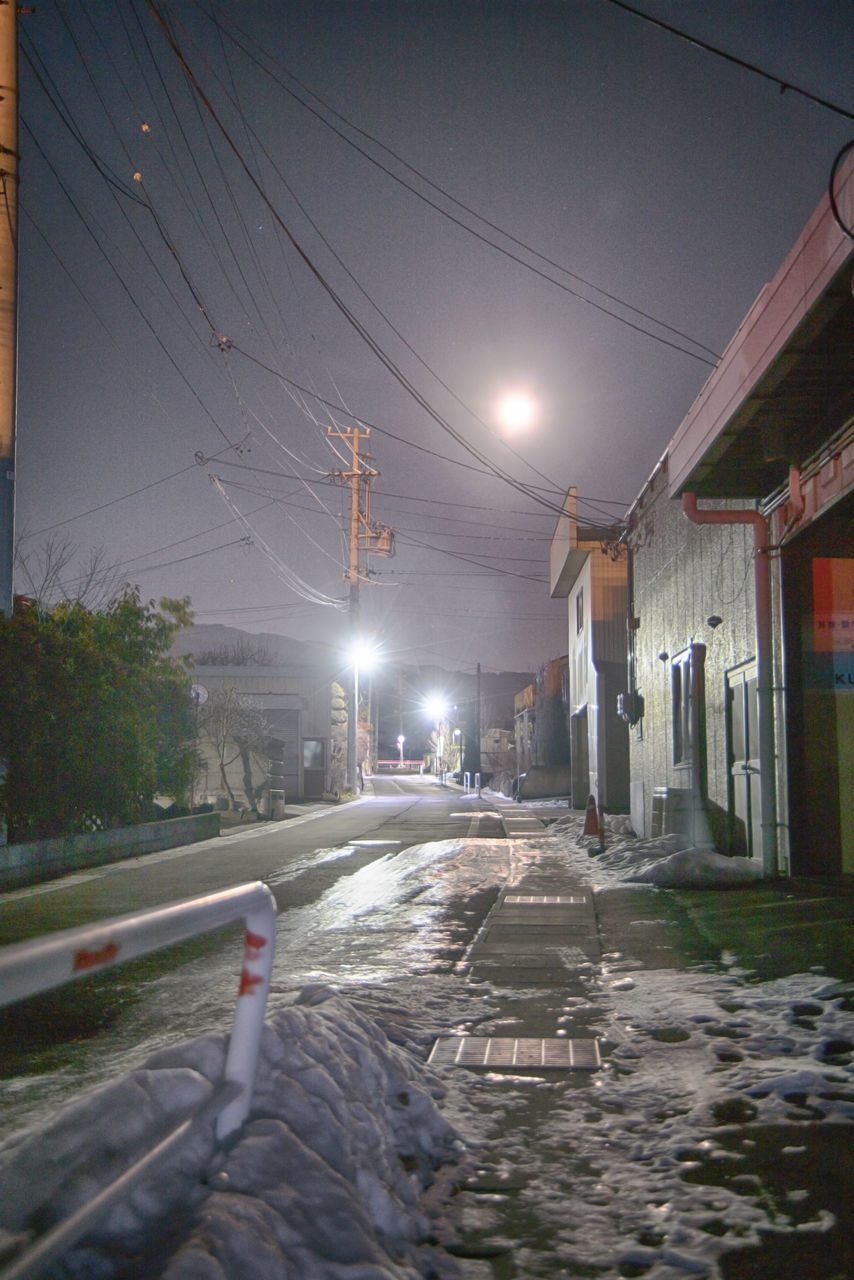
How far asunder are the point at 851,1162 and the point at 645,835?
13018mm

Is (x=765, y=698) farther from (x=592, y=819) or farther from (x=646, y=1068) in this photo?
(x=592, y=819)

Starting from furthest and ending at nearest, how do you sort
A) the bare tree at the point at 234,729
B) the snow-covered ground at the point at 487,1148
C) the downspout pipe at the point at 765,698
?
the bare tree at the point at 234,729
the downspout pipe at the point at 765,698
the snow-covered ground at the point at 487,1148

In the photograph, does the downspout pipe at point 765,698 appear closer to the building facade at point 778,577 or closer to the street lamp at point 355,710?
the building facade at point 778,577

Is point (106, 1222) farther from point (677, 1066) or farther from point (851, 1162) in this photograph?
point (677, 1066)

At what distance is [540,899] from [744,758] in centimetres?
322

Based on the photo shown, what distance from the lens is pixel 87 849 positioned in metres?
15.3

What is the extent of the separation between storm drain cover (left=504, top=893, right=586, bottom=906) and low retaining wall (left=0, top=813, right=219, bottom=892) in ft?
21.6

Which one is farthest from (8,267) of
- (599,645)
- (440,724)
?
(440,724)

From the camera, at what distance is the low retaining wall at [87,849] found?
43.9 ft

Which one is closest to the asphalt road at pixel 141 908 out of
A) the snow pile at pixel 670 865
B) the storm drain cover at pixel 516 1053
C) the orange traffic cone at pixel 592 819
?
the storm drain cover at pixel 516 1053

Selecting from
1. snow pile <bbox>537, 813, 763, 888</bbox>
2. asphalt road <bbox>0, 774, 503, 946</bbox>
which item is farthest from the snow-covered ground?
asphalt road <bbox>0, 774, 503, 946</bbox>

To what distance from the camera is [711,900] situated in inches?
406

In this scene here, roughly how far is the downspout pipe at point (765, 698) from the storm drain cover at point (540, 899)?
209 cm

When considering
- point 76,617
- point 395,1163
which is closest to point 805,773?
point 395,1163
